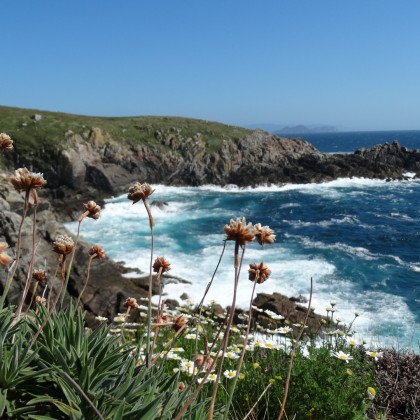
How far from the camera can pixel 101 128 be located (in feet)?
167

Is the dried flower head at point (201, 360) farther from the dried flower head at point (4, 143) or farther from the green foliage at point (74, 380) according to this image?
the dried flower head at point (4, 143)

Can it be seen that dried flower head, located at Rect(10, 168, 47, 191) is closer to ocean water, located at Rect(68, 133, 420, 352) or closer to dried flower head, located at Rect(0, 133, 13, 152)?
dried flower head, located at Rect(0, 133, 13, 152)

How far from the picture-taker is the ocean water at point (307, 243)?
15359mm

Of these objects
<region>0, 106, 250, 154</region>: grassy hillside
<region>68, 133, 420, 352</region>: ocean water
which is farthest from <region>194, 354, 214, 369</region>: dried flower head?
<region>0, 106, 250, 154</region>: grassy hillside

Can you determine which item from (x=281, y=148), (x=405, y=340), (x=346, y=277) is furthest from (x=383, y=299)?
(x=281, y=148)

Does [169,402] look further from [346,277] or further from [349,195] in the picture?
[349,195]

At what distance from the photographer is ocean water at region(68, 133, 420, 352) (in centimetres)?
1536

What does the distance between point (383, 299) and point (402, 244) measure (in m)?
10.8

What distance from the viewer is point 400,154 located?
184ft

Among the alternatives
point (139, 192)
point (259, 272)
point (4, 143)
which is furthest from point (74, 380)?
point (4, 143)

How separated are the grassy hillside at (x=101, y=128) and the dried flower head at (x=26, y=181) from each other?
44.7 m

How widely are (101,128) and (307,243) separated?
33299 millimetres

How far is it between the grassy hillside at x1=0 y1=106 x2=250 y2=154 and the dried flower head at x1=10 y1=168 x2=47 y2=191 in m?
44.7

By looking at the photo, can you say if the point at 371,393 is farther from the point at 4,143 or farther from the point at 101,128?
the point at 101,128
